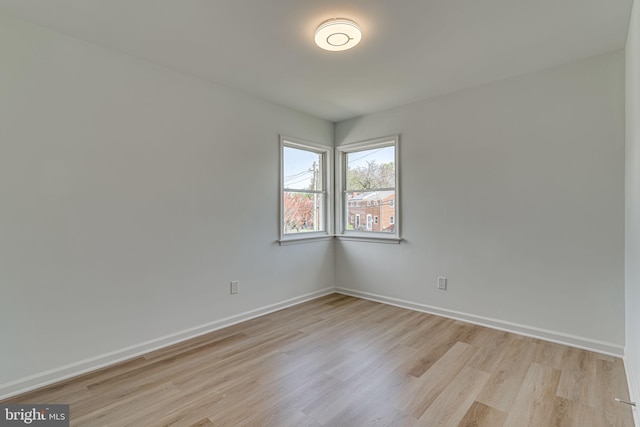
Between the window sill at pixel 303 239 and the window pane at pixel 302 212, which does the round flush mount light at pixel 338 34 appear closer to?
the window pane at pixel 302 212

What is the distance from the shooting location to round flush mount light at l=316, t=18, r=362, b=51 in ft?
6.77

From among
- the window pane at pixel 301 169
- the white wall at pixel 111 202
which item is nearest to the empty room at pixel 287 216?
the white wall at pixel 111 202

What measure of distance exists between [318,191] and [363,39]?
224 cm

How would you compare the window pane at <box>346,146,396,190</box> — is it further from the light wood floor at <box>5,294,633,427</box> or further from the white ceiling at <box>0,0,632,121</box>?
the light wood floor at <box>5,294,633,427</box>

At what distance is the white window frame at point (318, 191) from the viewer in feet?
12.1

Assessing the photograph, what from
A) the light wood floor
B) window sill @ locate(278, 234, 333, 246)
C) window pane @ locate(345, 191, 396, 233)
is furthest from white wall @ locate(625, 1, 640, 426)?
window sill @ locate(278, 234, 333, 246)

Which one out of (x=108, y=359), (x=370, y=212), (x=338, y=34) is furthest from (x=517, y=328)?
(x=108, y=359)

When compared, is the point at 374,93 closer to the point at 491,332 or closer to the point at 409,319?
the point at 409,319

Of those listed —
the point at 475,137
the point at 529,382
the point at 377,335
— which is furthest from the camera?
the point at 475,137

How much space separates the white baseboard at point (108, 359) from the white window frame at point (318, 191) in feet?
2.98

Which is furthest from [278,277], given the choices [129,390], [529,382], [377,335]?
[529,382]

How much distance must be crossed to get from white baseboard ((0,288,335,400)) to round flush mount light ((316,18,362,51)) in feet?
8.61

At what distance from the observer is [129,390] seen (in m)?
2.04

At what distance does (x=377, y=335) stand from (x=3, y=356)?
2.68 meters
